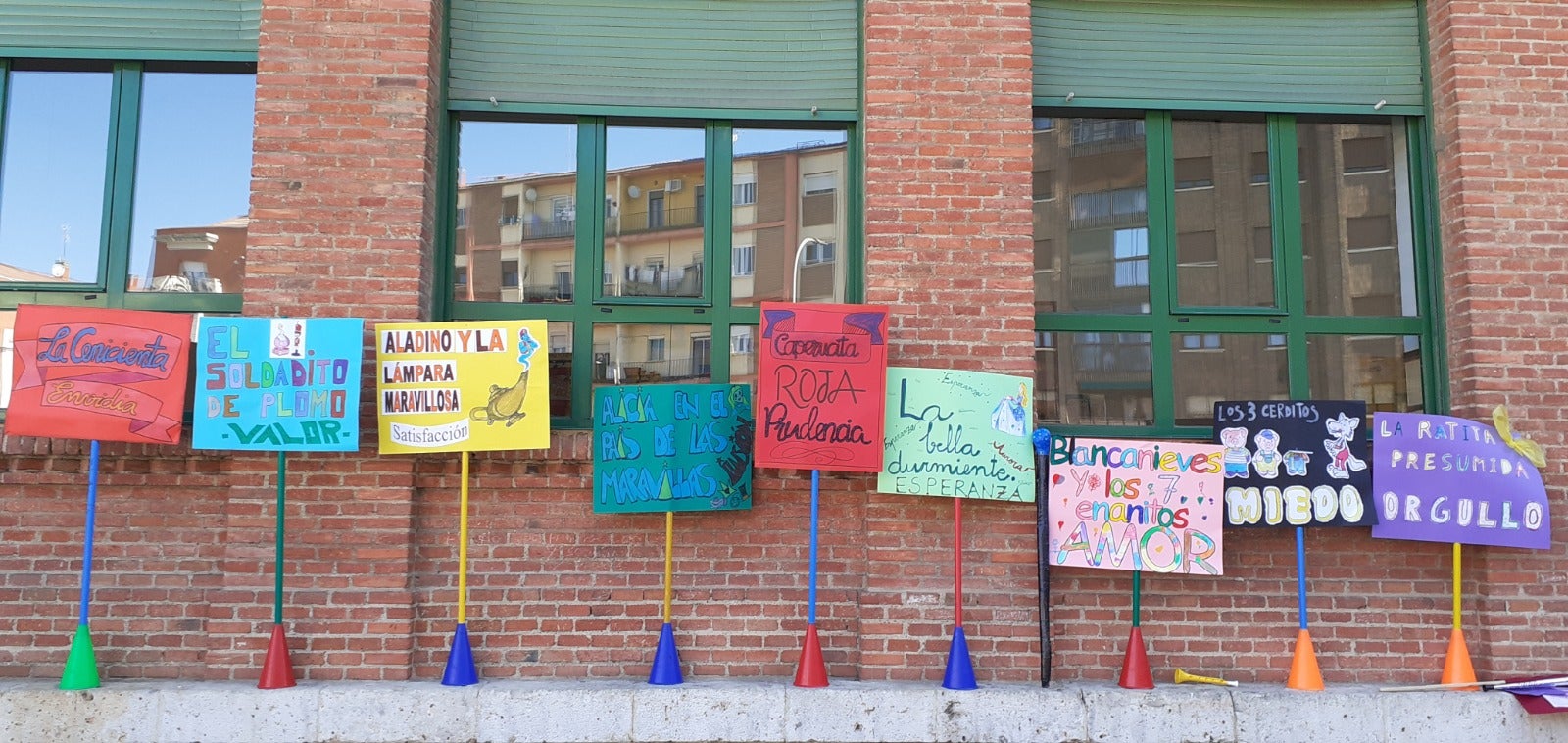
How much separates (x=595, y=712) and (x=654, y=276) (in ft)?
7.75

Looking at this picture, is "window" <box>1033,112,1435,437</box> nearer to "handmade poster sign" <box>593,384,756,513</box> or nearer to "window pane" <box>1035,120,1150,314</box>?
"window pane" <box>1035,120,1150,314</box>

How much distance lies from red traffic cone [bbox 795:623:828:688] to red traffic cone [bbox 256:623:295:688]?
8.24 ft

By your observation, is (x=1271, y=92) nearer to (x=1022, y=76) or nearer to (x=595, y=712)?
(x=1022, y=76)

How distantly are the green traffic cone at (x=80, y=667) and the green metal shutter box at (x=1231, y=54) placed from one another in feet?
18.9

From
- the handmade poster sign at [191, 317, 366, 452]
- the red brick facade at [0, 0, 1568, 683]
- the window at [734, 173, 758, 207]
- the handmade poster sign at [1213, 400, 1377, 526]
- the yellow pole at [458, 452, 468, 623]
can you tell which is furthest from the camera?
the window at [734, 173, 758, 207]

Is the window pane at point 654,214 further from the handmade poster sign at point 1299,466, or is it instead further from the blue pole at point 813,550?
the handmade poster sign at point 1299,466

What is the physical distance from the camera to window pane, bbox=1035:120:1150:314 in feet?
21.1

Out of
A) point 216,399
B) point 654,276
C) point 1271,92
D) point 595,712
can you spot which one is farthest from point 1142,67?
point 216,399

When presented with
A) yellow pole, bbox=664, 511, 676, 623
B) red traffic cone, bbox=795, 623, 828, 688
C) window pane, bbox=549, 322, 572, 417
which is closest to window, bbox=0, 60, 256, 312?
window pane, bbox=549, 322, 572, 417

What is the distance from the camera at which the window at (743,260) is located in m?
6.34

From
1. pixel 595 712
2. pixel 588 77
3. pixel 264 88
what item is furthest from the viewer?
pixel 588 77

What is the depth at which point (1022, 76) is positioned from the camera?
244 inches

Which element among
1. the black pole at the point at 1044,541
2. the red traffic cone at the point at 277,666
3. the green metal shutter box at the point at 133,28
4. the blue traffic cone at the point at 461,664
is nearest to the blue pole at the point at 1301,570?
the black pole at the point at 1044,541

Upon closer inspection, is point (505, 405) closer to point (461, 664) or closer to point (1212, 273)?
point (461, 664)
